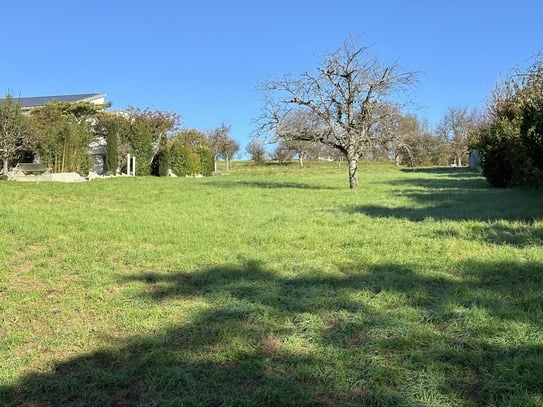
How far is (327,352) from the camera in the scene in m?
2.87

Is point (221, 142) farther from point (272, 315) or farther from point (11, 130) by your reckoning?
point (272, 315)

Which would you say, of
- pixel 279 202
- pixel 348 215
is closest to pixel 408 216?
pixel 348 215

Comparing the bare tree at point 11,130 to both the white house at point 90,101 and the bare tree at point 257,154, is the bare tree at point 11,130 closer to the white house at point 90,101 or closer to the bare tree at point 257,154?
the white house at point 90,101

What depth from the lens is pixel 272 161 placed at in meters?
60.1

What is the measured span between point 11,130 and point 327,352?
72.5ft

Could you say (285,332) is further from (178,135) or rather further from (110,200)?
(178,135)

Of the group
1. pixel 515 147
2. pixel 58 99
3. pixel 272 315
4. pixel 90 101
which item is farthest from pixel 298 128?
pixel 58 99

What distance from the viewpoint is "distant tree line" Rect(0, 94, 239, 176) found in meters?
21.1

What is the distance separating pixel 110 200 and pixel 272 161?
160 ft

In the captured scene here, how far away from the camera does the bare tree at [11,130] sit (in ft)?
68.3

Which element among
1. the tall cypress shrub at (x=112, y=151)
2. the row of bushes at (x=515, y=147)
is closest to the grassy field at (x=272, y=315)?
the row of bushes at (x=515, y=147)

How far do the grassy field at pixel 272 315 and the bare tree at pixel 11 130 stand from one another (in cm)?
1643

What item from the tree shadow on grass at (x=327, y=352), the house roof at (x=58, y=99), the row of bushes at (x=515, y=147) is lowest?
the tree shadow on grass at (x=327, y=352)

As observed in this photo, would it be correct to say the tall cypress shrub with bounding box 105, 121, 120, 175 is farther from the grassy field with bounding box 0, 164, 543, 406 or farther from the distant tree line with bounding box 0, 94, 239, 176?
the grassy field with bounding box 0, 164, 543, 406
